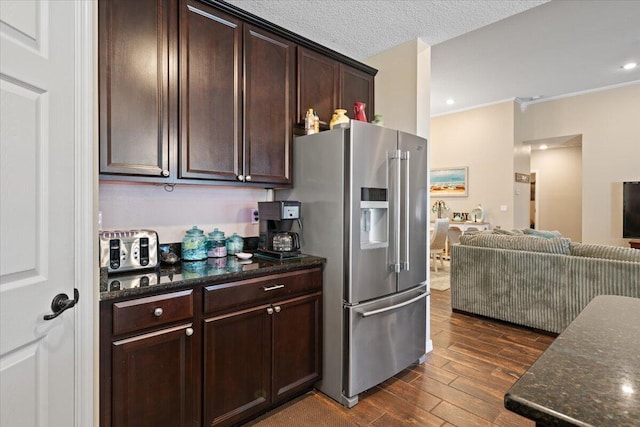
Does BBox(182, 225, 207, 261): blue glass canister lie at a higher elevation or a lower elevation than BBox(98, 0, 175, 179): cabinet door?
lower

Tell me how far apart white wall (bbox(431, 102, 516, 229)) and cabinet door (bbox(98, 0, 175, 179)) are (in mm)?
5925

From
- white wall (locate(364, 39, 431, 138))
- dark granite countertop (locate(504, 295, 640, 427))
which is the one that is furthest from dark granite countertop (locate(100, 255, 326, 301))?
white wall (locate(364, 39, 431, 138))

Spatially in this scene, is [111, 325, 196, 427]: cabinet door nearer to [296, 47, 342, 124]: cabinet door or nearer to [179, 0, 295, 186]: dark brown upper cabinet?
[179, 0, 295, 186]: dark brown upper cabinet

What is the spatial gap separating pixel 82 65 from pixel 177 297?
3.41 ft

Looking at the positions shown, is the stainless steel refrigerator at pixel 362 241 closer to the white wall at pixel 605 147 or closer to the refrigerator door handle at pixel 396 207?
the refrigerator door handle at pixel 396 207

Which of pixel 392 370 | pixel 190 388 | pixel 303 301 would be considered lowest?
pixel 392 370

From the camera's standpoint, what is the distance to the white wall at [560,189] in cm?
741

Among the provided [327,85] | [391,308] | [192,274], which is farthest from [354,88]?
[192,274]

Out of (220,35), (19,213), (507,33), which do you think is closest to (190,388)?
(19,213)

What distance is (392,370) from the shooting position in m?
2.32

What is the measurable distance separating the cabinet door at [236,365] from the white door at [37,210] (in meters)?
0.62

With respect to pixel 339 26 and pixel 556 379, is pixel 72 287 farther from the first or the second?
pixel 339 26

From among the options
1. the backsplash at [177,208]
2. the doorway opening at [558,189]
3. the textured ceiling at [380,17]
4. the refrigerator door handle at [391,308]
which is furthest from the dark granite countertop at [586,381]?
the doorway opening at [558,189]

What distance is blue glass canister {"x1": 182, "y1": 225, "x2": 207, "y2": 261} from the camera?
2121mm
